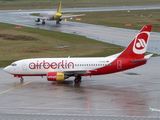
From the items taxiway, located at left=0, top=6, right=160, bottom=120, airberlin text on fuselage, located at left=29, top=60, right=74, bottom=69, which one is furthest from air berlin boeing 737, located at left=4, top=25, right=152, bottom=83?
taxiway, located at left=0, top=6, right=160, bottom=120

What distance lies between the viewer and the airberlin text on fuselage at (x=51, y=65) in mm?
54031

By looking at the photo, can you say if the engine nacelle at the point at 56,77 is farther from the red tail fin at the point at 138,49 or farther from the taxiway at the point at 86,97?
the red tail fin at the point at 138,49

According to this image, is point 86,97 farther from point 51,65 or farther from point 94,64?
point 51,65

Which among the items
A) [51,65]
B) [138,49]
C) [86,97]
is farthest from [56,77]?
[138,49]

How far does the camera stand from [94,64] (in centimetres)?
5350

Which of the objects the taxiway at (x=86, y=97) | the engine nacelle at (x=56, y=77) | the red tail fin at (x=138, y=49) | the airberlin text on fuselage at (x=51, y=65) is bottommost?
the taxiway at (x=86, y=97)

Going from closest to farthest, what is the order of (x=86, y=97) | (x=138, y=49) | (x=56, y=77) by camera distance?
(x=86, y=97)
(x=56, y=77)
(x=138, y=49)

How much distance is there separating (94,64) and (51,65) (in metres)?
5.81

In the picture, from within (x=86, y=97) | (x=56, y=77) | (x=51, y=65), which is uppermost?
(x=51, y=65)

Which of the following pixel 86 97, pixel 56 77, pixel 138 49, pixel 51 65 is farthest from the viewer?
pixel 51 65

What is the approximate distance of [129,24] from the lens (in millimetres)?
131000

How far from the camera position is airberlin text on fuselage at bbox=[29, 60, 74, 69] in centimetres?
5403

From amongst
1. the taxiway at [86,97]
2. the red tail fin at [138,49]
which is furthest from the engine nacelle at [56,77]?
the red tail fin at [138,49]

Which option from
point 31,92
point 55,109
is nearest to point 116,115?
point 55,109
